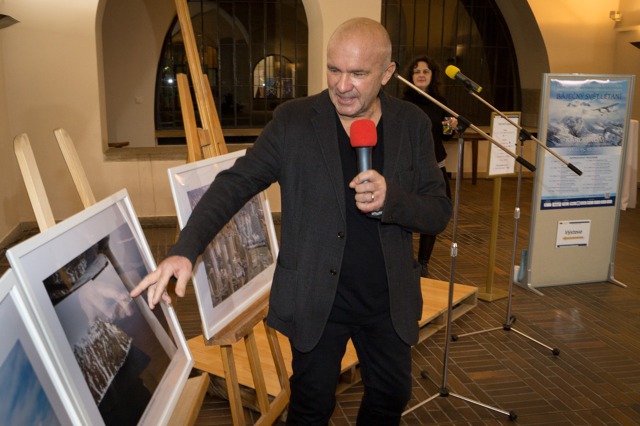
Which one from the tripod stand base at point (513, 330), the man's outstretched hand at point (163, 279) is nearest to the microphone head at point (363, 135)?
the man's outstretched hand at point (163, 279)

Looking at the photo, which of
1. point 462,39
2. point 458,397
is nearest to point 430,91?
point 458,397

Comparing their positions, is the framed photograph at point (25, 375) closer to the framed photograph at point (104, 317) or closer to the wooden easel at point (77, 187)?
the framed photograph at point (104, 317)

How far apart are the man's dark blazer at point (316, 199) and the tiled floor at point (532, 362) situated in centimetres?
141

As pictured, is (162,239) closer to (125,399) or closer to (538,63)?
(125,399)

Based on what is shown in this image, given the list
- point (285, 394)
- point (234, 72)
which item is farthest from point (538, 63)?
point (285, 394)

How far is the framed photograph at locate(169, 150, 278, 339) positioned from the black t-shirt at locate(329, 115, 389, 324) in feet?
2.01

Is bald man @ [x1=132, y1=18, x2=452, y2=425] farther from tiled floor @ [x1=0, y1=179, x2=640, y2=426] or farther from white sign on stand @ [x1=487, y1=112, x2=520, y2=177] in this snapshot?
white sign on stand @ [x1=487, y1=112, x2=520, y2=177]

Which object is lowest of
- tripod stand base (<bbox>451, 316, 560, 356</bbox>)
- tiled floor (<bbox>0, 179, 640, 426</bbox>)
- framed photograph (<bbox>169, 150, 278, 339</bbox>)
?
tiled floor (<bbox>0, 179, 640, 426</bbox>)

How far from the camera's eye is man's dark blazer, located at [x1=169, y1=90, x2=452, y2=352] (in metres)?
2.27

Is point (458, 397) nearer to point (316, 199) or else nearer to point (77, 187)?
point (316, 199)

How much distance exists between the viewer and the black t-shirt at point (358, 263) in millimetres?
2318

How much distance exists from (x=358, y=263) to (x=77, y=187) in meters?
1.06

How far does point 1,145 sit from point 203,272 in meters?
5.22

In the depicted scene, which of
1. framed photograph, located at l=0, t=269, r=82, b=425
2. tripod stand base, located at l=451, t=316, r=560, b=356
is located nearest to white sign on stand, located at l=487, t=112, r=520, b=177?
tripod stand base, located at l=451, t=316, r=560, b=356
